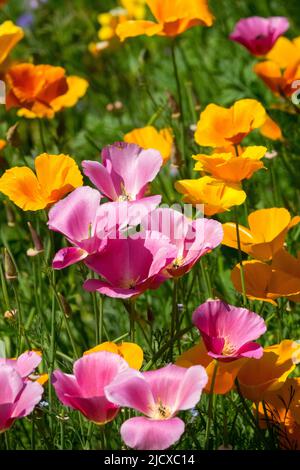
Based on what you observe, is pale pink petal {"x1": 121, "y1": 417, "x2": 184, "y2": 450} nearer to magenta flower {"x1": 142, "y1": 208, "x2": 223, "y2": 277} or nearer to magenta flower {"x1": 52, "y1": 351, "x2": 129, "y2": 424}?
magenta flower {"x1": 52, "y1": 351, "x2": 129, "y2": 424}

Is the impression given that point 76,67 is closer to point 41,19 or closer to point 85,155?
point 41,19

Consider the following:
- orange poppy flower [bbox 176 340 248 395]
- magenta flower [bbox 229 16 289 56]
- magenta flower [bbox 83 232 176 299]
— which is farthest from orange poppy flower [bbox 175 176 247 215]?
magenta flower [bbox 229 16 289 56]

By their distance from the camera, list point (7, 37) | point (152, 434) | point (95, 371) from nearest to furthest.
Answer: point (152, 434), point (95, 371), point (7, 37)

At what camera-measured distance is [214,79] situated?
2674 mm

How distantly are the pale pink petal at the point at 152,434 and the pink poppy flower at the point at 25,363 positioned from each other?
0.56 ft

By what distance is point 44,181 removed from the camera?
1434mm

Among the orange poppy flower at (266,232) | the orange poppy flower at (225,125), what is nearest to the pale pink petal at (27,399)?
the orange poppy flower at (266,232)

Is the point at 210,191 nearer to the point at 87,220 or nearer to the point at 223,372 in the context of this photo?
the point at 87,220

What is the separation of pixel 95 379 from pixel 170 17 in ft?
3.13

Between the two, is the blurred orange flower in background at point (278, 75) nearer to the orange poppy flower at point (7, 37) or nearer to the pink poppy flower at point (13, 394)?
the orange poppy flower at point (7, 37)

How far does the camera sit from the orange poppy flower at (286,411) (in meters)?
1.39

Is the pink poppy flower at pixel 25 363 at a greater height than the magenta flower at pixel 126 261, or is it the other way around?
the magenta flower at pixel 126 261

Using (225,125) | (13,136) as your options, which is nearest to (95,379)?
(225,125)

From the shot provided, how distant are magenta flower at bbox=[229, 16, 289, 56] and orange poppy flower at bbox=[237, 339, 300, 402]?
98 centimetres
